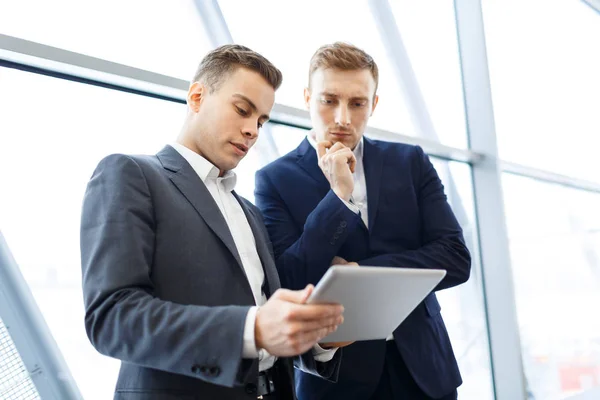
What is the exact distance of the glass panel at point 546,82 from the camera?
13.9 ft

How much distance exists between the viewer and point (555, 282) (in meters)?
4.73

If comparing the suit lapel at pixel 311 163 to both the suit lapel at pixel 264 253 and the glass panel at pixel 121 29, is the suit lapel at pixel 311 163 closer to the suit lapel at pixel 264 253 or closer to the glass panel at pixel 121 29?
the suit lapel at pixel 264 253

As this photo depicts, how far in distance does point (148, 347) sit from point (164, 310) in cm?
7

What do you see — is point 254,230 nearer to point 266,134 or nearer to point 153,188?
point 153,188

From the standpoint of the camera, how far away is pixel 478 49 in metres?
3.86

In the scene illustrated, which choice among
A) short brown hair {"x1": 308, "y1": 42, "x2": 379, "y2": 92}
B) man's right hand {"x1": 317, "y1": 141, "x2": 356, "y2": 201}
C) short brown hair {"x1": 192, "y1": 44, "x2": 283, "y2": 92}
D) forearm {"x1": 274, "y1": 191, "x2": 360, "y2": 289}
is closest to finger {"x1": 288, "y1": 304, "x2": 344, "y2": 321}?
forearm {"x1": 274, "y1": 191, "x2": 360, "y2": 289}

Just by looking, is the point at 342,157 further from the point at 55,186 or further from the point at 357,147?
the point at 55,186

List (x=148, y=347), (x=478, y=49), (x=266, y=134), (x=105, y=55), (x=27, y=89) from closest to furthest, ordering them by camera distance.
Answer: (x=148, y=347), (x=27, y=89), (x=105, y=55), (x=266, y=134), (x=478, y=49)

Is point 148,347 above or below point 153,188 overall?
below

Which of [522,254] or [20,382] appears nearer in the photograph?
[20,382]

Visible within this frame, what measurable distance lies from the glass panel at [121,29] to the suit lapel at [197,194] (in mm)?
903

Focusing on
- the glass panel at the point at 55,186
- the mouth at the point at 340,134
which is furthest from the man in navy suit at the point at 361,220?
the glass panel at the point at 55,186

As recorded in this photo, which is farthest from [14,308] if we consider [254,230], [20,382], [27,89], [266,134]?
[266,134]

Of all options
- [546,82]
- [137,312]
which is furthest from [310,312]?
[546,82]
